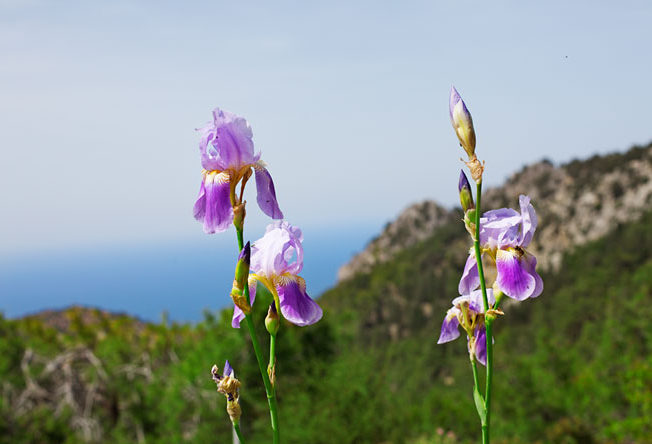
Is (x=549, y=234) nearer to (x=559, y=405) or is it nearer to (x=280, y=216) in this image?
(x=559, y=405)

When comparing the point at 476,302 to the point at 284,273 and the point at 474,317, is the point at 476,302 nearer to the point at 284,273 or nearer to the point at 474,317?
the point at 474,317

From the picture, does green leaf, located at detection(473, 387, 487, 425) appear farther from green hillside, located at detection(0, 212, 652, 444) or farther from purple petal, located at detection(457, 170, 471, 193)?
green hillside, located at detection(0, 212, 652, 444)

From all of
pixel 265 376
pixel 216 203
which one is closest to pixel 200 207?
pixel 216 203

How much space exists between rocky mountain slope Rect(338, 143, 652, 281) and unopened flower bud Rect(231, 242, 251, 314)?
198ft

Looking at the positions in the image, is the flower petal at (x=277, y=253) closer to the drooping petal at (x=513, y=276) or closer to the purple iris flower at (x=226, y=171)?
the purple iris flower at (x=226, y=171)

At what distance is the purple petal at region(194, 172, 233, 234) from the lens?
137cm

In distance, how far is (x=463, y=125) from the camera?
1333 millimetres

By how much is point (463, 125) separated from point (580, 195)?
77429 millimetres

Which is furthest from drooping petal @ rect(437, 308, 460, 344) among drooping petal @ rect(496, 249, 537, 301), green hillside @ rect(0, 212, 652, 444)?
green hillside @ rect(0, 212, 652, 444)

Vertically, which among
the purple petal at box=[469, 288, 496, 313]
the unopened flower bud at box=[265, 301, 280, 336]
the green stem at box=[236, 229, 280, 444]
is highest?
the purple petal at box=[469, 288, 496, 313]

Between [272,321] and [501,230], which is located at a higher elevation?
[501,230]

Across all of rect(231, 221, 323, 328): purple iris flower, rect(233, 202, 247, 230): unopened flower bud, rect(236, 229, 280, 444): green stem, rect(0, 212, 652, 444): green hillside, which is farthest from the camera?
rect(0, 212, 652, 444): green hillside

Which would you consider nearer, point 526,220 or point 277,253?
point 277,253

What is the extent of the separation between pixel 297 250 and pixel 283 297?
0.41 ft
